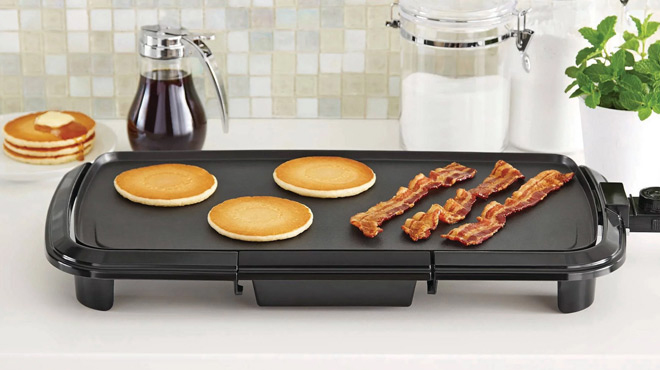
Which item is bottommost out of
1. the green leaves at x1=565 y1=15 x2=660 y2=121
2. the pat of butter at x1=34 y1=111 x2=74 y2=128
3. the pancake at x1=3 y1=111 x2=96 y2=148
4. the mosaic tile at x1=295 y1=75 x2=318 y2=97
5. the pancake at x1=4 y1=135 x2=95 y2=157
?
the pancake at x1=4 y1=135 x2=95 y2=157

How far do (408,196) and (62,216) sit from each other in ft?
1.57

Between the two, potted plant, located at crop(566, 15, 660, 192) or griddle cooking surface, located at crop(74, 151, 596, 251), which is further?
potted plant, located at crop(566, 15, 660, 192)

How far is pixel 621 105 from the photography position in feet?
4.83

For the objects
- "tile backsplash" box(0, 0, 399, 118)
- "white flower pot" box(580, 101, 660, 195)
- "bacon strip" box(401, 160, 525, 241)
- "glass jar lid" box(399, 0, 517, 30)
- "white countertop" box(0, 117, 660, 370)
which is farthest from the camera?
"tile backsplash" box(0, 0, 399, 118)

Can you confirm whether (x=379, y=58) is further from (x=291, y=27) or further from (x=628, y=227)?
(x=628, y=227)

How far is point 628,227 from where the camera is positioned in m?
1.25

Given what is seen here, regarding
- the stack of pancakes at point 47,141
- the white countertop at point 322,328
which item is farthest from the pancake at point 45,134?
the white countertop at point 322,328

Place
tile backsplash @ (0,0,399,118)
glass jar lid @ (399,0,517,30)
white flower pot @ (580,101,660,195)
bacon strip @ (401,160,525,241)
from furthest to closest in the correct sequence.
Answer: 1. tile backsplash @ (0,0,399,118)
2. glass jar lid @ (399,0,517,30)
3. white flower pot @ (580,101,660,195)
4. bacon strip @ (401,160,525,241)

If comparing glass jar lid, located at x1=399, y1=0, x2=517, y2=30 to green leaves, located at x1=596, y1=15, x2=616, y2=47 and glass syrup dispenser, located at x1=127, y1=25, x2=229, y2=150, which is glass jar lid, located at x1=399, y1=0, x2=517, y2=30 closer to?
green leaves, located at x1=596, y1=15, x2=616, y2=47

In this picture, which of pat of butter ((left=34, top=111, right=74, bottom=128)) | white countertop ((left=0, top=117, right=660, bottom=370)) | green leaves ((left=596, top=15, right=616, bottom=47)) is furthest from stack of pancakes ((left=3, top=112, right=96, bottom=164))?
green leaves ((left=596, top=15, right=616, bottom=47))

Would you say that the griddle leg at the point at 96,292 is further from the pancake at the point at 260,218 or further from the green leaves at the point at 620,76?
the green leaves at the point at 620,76

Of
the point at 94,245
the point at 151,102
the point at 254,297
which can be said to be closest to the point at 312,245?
the point at 254,297

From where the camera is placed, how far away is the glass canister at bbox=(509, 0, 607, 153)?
163 cm

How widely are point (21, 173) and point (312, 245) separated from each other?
2.06 ft
